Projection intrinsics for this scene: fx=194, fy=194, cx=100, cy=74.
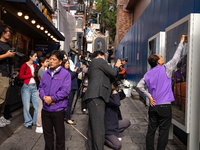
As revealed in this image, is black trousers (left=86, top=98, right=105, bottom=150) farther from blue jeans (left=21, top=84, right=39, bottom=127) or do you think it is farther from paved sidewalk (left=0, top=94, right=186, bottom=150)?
blue jeans (left=21, top=84, right=39, bottom=127)

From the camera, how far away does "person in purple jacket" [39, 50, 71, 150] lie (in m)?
3.11

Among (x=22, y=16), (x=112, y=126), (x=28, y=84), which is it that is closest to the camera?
(x=112, y=126)

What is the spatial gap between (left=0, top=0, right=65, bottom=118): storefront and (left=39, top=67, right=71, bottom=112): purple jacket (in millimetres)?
2011

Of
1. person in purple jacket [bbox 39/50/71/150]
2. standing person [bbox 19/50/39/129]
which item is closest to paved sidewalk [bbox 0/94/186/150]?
standing person [bbox 19/50/39/129]

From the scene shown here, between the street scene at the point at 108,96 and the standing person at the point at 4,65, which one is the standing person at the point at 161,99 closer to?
the street scene at the point at 108,96

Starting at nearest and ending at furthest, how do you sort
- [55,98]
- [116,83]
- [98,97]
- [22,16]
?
[55,98] < [98,97] < [116,83] < [22,16]

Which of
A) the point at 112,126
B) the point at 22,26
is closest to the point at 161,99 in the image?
the point at 112,126

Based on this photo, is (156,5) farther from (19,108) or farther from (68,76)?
(19,108)

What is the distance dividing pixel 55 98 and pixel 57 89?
165 millimetres

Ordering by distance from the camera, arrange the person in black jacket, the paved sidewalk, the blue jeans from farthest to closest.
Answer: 1. the blue jeans
2. the paved sidewalk
3. the person in black jacket

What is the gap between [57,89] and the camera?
10.3 ft

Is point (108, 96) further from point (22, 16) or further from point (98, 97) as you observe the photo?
point (22, 16)

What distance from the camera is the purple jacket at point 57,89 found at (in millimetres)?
3105

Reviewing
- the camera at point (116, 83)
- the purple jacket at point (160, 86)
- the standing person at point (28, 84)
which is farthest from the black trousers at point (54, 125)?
the standing person at point (28, 84)
